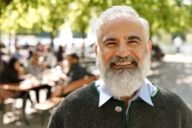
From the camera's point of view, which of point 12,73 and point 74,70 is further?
point 12,73

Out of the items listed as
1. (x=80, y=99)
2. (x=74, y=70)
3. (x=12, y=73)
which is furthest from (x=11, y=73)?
(x=80, y=99)

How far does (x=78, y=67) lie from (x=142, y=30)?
8.85 m

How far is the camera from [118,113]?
2.36 metres

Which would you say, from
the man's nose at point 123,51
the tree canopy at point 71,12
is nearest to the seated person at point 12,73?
the tree canopy at point 71,12

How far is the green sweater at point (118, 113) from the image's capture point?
236 centimetres

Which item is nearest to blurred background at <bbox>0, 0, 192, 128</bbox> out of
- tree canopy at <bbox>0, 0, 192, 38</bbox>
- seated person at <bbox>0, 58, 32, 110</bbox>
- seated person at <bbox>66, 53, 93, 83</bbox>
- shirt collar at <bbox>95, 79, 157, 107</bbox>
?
tree canopy at <bbox>0, 0, 192, 38</bbox>

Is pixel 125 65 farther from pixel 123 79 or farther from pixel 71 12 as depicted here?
pixel 71 12

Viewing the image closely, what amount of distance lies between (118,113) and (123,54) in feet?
0.96

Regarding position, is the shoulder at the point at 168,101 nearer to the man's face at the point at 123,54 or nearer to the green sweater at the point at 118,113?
the green sweater at the point at 118,113

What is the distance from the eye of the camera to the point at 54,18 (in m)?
14.8

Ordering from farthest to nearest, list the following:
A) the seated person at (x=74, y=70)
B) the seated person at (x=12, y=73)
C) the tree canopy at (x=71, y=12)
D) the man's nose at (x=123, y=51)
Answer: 1. the seated person at (x=12, y=73)
2. the seated person at (x=74, y=70)
3. the tree canopy at (x=71, y=12)
4. the man's nose at (x=123, y=51)

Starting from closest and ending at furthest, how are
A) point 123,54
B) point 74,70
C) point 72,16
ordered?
point 123,54
point 74,70
point 72,16

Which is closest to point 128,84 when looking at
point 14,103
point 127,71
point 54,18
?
point 127,71

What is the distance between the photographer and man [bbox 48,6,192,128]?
7.61 feet
